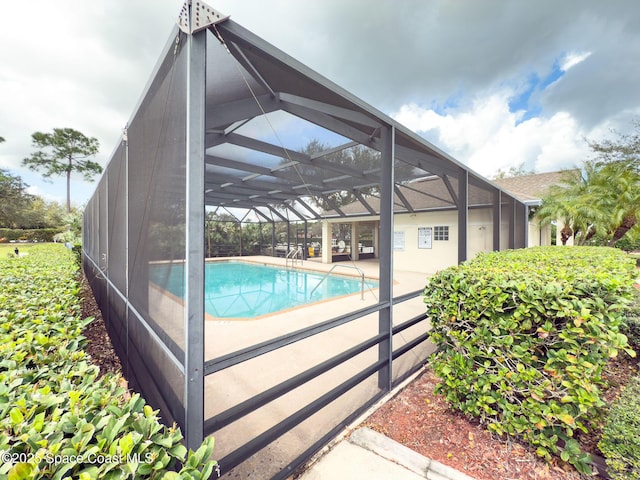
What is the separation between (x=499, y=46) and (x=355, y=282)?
9506 mm

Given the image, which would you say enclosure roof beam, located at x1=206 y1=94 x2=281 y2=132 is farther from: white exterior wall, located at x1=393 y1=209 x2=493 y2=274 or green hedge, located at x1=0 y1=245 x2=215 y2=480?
white exterior wall, located at x1=393 y1=209 x2=493 y2=274

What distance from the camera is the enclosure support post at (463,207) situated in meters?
4.77

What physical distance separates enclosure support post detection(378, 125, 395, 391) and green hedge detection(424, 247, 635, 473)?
577 mm

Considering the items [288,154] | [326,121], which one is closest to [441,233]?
[288,154]

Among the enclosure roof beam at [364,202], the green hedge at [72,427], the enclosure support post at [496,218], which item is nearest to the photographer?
the green hedge at [72,427]

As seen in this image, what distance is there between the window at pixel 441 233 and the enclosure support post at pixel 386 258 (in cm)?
882

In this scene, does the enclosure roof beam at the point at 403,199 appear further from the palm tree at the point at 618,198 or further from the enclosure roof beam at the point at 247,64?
the enclosure roof beam at the point at 247,64

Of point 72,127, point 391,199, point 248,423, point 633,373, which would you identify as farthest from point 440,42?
point 72,127

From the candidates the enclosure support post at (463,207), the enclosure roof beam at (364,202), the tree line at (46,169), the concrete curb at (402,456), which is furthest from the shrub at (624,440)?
the tree line at (46,169)

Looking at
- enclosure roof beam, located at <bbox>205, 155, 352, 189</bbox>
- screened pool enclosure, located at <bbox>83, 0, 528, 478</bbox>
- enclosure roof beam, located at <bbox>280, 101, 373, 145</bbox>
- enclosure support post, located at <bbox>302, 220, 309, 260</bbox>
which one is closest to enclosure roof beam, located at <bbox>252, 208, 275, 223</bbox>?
enclosure support post, located at <bbox>302, 220, 309, 260</bbox>

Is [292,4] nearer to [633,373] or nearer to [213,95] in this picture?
[213,95]

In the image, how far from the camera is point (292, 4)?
4.86 metres

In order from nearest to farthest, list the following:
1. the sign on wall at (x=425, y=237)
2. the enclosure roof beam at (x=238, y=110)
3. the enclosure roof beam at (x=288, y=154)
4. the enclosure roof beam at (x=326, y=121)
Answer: the enclosure roof beam at (x=238, y=110) → the enclosure roof beam at (x=326, y=121) → the enclosure roof beam at (x=288, y=154) → the sign on wall at (x=425, y=237)

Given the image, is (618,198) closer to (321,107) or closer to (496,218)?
(496,218)
